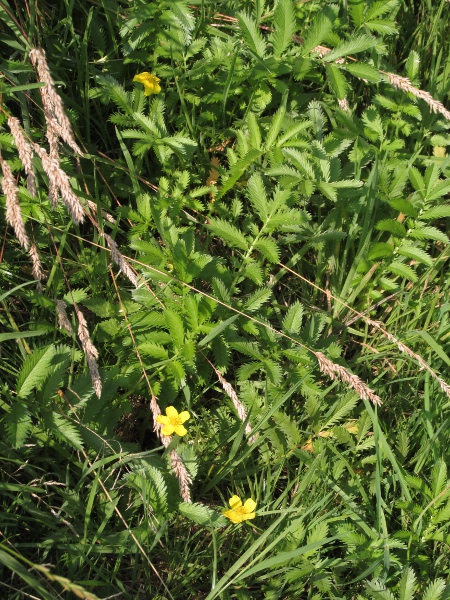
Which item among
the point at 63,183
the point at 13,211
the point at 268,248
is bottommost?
the point at 268,248

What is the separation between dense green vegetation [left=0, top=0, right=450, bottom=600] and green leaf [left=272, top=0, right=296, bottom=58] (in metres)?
0.01

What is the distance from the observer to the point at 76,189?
243 cm

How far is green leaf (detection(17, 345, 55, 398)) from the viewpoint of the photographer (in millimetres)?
2016

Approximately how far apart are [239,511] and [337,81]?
1677 mm

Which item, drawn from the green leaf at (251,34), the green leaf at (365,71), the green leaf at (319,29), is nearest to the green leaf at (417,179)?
the green leaf at (365,71)

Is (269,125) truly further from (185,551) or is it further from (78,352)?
(185,551)

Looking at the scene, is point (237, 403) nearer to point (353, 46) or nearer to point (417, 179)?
point (417, 179)

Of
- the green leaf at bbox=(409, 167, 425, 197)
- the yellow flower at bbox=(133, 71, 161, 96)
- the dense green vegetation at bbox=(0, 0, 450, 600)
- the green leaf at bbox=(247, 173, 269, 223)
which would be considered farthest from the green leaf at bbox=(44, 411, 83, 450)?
the green leaf at bbox=(409, 167, 425, 197)

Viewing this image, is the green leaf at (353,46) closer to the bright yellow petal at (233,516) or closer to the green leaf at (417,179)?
the green leaf at (417,179)

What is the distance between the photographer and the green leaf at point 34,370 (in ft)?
6.61

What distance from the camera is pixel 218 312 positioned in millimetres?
2400

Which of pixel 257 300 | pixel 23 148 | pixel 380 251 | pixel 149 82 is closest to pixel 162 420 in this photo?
pixel 257 300

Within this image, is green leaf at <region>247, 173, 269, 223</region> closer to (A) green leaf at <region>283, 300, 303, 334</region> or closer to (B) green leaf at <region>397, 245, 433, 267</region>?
(A) green leaf at <region>283, 300, 303, 334</region>

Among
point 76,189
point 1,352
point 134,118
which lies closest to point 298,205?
point 134,118
